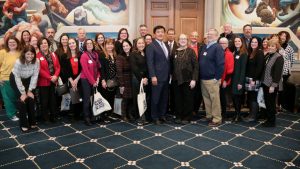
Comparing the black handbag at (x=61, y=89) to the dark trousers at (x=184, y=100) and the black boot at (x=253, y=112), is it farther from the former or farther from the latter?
the black boot at (x=253, y=112)

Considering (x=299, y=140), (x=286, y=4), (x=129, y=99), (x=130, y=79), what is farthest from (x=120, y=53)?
(x=286, y=4)

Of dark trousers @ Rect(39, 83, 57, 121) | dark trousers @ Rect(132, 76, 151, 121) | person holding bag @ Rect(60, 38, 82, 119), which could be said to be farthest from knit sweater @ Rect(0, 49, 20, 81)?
dark trousers @ Rect(132, 76, 151, 121)

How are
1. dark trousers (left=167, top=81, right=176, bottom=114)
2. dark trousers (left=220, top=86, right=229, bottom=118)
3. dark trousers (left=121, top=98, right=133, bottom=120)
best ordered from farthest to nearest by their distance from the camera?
A: dark trousers (left=167, top=81, right=176, bottom=114), dark trousers (left=121, top=98, right=133, bottom=120), dark trousers (left=220, top=86, right=229, bottom=118)

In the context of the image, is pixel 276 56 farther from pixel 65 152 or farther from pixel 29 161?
pixel 29 161

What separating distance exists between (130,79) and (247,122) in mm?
2234

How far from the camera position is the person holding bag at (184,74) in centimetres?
485

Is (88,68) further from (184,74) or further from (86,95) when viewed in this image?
(184,74)

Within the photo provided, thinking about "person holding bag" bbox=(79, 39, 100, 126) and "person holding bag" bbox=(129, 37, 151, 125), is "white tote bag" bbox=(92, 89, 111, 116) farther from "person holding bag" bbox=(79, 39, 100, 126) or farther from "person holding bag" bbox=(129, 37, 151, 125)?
"person holding bag" bbox=(129, 37, 151, 125)

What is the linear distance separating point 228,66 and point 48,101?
3.23 meters

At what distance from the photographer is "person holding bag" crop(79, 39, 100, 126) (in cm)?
481

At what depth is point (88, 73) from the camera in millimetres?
4805

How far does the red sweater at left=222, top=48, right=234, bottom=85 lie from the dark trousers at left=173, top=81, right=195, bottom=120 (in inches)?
24.9

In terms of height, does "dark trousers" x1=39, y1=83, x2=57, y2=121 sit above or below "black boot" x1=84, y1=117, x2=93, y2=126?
above

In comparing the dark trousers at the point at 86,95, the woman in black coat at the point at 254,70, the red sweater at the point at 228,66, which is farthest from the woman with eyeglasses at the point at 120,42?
the woman in black coat at the point at 254,70
